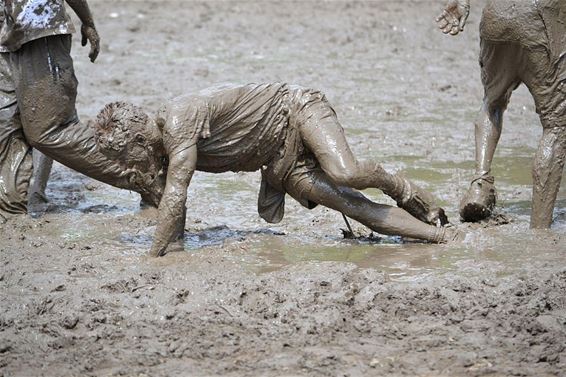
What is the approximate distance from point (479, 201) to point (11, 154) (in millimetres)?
3170

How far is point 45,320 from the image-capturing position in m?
5.34

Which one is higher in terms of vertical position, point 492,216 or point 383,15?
point 492,216

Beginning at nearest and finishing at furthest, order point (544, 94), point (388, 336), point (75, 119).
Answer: point (388, 336)
point (544, 94)
point (75, 119)

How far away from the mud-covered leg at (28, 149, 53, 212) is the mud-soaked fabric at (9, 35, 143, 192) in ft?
1.63

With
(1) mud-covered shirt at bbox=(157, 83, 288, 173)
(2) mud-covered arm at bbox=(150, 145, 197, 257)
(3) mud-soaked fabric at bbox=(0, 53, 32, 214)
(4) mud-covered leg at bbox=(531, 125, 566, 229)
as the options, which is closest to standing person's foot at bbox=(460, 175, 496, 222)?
(4) mud-covered leg at bbox=(531, 125, 566, 229)

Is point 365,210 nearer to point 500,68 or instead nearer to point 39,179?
point 500,68

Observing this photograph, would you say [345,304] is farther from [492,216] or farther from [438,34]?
[438,34]

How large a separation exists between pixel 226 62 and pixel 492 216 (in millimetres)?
6041

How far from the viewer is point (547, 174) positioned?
6.66m

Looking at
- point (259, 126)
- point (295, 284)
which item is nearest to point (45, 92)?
point (259, 126)

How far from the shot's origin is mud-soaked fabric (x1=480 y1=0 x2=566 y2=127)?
21.1 ft

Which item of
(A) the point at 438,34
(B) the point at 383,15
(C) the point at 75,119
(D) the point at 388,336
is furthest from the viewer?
(B) the point at 383,15

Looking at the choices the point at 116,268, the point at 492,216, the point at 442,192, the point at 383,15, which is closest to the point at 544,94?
the point at 492,216

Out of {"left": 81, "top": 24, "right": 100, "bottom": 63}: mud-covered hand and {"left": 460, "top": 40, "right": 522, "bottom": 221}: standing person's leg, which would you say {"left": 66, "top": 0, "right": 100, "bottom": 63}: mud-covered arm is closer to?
{"left": 81, "top": 24, "right": 100, "bottom": 63}: mud-covered hand
